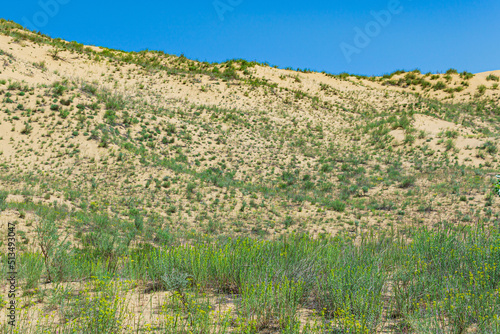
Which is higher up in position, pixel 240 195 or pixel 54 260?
pixel 240 195

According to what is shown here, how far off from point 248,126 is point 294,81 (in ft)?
43.2

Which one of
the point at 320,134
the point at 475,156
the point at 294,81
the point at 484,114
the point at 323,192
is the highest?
the point at 294,81

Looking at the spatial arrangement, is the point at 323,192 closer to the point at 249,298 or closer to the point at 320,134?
the point at 320,134

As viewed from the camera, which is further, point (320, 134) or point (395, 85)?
point (395, 85)

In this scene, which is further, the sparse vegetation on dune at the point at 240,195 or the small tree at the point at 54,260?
the small tree at the point at 54,260

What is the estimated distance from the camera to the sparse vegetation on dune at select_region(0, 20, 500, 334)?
4348 millimetres

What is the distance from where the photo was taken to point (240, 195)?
16.2m

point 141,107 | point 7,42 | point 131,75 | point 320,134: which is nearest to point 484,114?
point 320,134

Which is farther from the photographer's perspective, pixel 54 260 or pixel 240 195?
pixel 240 195

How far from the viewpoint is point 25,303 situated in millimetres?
4734

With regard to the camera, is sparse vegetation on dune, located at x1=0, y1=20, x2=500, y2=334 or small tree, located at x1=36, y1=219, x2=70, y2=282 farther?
small tree, located at x1=36, y1=219, x2=70, y2=282

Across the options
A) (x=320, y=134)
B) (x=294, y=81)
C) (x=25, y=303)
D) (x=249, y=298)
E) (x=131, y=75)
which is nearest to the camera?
(x=249, y=298)

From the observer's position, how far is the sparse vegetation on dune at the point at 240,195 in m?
4.35

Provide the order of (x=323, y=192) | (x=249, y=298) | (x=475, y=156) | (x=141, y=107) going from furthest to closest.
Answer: (x=141, y=107) < (x=475, y=156) < (x=323, y=192) < (x=249, y=298)
